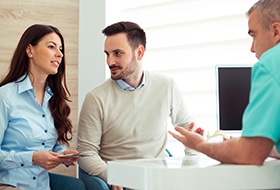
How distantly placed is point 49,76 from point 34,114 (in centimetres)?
32

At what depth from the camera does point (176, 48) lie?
13.0ft

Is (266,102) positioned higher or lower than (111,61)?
lower

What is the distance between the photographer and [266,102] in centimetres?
146

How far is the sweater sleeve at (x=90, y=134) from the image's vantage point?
9.52 feet

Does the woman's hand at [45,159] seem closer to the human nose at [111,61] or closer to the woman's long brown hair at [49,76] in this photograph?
the woman's long brown hair at [49,76]

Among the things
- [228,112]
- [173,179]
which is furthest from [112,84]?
[173,179]

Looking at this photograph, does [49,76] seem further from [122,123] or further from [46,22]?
[46,22]

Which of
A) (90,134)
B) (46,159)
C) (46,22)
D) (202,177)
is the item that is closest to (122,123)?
(90,134)

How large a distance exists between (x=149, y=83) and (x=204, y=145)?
5.31 feet

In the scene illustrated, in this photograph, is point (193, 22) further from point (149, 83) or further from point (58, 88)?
point (58, 88)

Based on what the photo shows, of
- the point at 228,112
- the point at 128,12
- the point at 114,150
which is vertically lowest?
the point at 114,150

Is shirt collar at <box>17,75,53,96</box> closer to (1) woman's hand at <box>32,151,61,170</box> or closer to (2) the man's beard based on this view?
(1) woman's hand at <box>32,151,61,170</box>

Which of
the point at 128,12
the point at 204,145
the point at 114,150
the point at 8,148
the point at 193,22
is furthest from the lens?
the point at 128,12

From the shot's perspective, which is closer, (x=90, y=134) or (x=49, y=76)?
(x=90, y=134)
